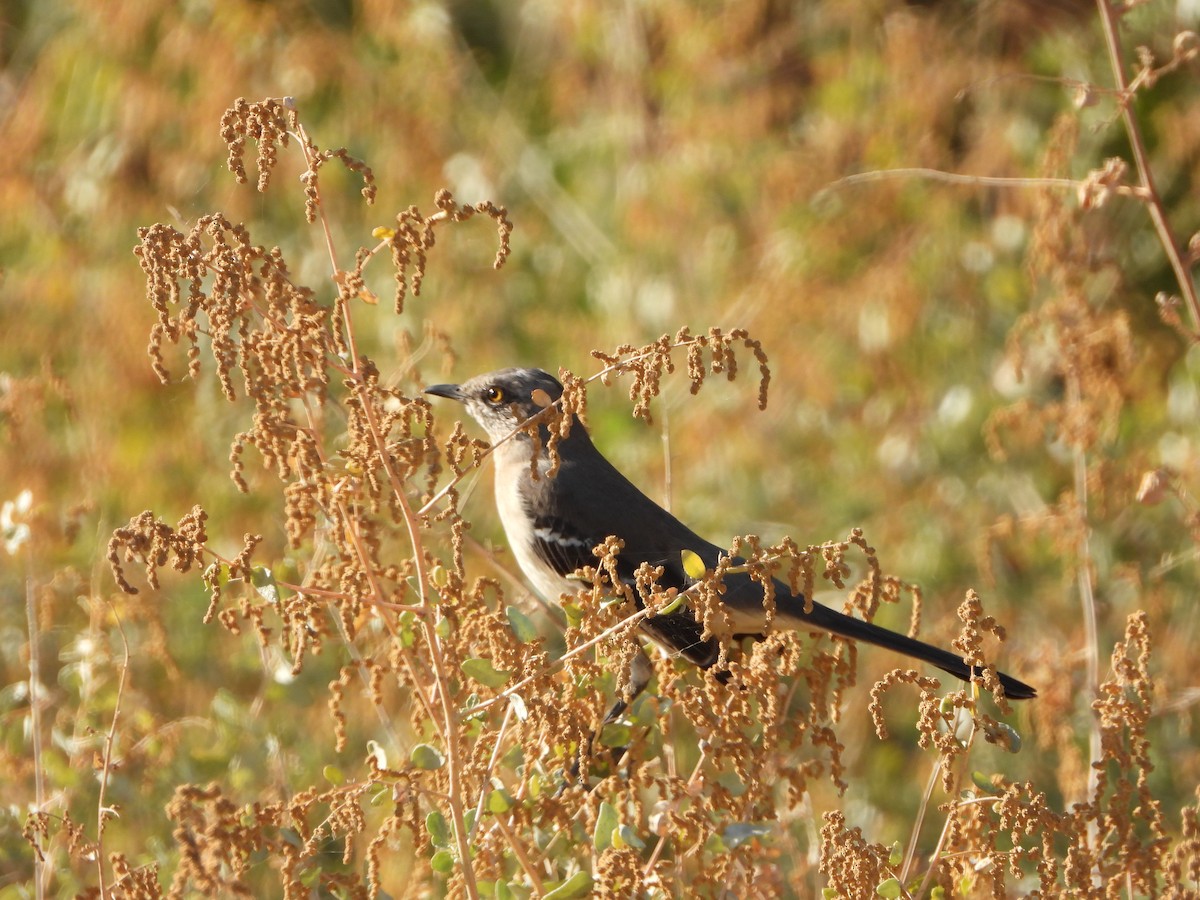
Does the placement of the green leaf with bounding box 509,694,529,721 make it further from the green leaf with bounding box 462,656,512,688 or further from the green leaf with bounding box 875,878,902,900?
the green leaf with bounding box 875,878,902,900

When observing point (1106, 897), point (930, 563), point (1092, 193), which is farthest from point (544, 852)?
point (930, 563)

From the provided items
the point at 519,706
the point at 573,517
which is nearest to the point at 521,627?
the point at 519,706

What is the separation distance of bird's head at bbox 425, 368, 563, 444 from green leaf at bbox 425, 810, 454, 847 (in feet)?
7.52

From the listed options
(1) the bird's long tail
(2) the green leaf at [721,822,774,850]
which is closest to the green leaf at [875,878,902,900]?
(2) the green leaf at [721,822,774,850]

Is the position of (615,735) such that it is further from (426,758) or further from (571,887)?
(571,887)

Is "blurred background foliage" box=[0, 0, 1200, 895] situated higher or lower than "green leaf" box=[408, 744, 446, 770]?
higher

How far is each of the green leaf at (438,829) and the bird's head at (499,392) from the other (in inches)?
90.2

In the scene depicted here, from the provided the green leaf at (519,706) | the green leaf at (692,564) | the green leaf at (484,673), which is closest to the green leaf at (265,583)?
the green leaf at (484,673)

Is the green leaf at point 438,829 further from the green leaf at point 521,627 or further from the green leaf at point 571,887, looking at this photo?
the green leaf at point 521,627

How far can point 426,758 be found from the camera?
9.45 feet

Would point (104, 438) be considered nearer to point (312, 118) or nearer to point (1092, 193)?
point (312, 118)

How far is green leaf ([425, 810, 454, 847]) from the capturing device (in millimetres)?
2654

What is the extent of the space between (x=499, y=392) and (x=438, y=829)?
8.03ft

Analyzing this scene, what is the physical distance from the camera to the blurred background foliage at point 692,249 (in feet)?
23.8
